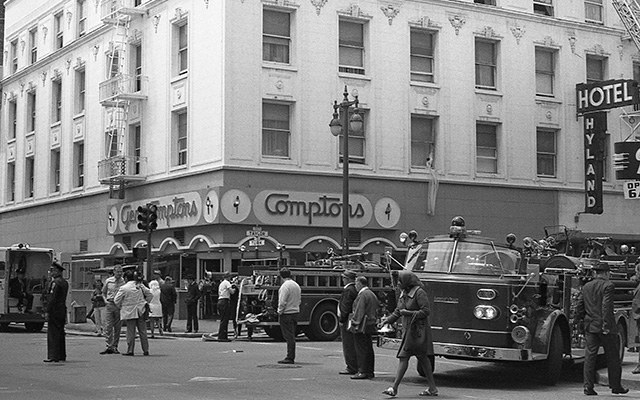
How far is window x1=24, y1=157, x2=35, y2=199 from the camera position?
5188cm

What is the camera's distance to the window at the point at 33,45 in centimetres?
5256

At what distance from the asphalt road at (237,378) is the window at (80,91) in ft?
84.3

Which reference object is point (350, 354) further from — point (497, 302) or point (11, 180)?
point (11, 180)

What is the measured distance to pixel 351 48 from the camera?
38.2m

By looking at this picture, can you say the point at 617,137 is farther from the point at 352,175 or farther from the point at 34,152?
the point at 34,152

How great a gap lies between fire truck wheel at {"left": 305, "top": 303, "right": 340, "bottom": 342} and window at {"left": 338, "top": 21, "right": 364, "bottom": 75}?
1400 cm

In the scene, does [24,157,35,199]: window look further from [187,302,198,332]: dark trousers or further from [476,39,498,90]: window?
[187,302,198,332]: dark trousers

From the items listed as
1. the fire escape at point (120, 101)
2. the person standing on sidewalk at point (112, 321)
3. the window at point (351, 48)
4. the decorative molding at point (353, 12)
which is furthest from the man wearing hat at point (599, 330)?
the fire escape at point (120, 101)

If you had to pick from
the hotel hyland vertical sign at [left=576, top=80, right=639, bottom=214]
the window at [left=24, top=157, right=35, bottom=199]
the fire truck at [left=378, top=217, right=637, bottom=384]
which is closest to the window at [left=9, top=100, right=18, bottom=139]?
the window at [left=24, top=157, right=35, bottom=199]

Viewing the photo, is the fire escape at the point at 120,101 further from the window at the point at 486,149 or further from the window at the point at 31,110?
the window at the point at 486,149

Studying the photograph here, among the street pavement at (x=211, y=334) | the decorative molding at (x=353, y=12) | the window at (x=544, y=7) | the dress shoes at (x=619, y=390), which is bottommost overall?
the street pavement at (x=211, y=334)

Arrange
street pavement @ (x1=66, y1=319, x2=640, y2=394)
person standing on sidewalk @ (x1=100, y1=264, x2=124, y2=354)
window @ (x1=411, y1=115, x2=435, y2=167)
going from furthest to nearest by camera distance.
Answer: window @ (x1=411, y1=115, x2=435, y2=167)
person standing on sidewalk @ (x1=100, y1=264, x2=124, y2=354)
street pavement @ (x1=66, y1=319, x2=640, y2=394)

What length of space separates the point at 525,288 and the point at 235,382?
480 cm

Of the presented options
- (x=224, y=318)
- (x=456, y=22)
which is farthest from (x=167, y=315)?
(x=456, y=22)
